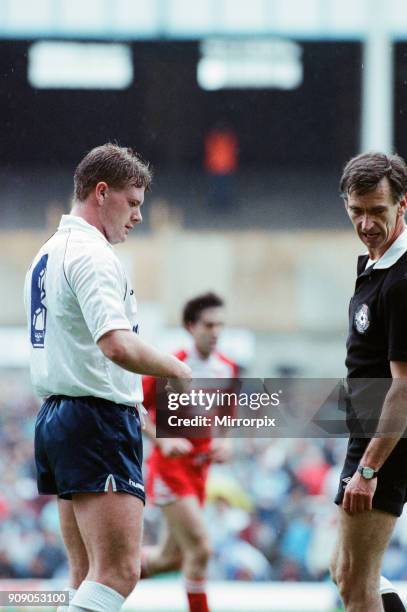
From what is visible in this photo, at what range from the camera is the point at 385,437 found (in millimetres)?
3604

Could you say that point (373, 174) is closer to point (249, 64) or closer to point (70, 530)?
point (70, 530)

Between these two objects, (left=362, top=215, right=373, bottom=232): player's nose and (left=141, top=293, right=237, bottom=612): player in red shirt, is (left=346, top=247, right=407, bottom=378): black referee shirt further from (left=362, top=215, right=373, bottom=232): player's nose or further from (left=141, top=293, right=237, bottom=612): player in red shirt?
(left=141, top=293, right=237, bottom=612): player in red shirt

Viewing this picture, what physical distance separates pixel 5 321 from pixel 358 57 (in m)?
8.24

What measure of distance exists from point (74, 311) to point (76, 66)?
18.1 m

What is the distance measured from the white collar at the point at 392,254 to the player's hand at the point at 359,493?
0.68 metres

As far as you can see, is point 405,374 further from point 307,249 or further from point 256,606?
point 307,249

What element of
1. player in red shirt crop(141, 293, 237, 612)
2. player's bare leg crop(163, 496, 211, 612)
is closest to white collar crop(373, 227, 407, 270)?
player in red shirt crop(141, 293, 237, 612)

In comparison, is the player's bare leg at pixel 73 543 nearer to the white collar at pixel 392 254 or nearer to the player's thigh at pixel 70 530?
the player's thigh at pixel 70 530

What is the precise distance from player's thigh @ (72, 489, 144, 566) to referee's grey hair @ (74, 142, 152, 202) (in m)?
1.00

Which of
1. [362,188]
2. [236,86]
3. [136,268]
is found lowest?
[136,268]

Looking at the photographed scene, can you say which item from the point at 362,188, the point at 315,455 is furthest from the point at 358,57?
the point at 362,188

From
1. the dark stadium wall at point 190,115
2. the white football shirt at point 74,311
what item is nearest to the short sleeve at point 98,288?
the white football shirt at point 74,311

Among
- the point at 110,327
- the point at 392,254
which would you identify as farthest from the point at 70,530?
the point at 392,254

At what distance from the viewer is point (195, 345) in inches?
259
